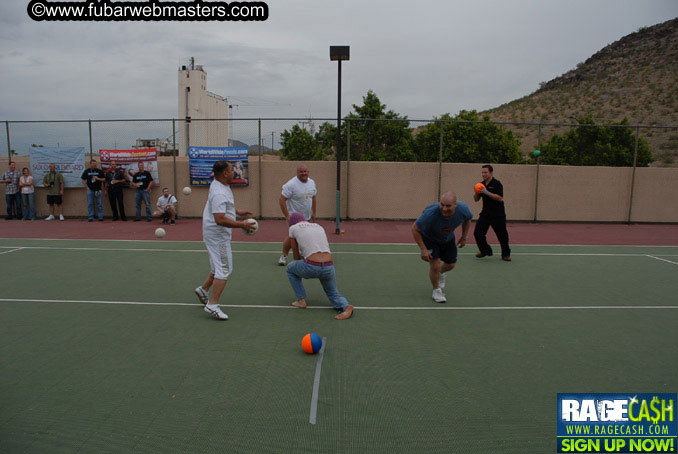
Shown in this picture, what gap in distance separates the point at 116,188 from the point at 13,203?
4012mm

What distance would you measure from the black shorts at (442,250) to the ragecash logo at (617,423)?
9.97 ft

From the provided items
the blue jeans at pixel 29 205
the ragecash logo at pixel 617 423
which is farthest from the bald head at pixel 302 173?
the blue jeans at pixel 29 205

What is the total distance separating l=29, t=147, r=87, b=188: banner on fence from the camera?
56.6 feet

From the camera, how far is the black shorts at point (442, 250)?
697 cm

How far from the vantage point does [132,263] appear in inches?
379

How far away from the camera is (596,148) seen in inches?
1056

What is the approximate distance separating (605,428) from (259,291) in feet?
17.2

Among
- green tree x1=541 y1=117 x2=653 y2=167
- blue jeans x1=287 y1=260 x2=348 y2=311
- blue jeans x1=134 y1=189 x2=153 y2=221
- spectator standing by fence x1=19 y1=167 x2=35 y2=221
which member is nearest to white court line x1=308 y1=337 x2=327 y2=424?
blue jeans x1=287 y1=260 x2=348 y2=311

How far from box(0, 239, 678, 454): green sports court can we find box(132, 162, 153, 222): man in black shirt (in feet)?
24.4

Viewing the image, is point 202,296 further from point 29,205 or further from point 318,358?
point 29,205

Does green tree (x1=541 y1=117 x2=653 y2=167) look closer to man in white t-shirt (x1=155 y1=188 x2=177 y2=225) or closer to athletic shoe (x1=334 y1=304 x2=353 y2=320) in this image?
man in white t-shirt (x1=155 y1=188 x2=177 y2=225)

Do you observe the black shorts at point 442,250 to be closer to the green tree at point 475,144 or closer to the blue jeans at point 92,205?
the blue jeans at point 92,205

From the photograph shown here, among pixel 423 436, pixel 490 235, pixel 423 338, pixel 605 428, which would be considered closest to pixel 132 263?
pixel 423 338

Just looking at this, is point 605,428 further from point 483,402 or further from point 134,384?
point 134,384
